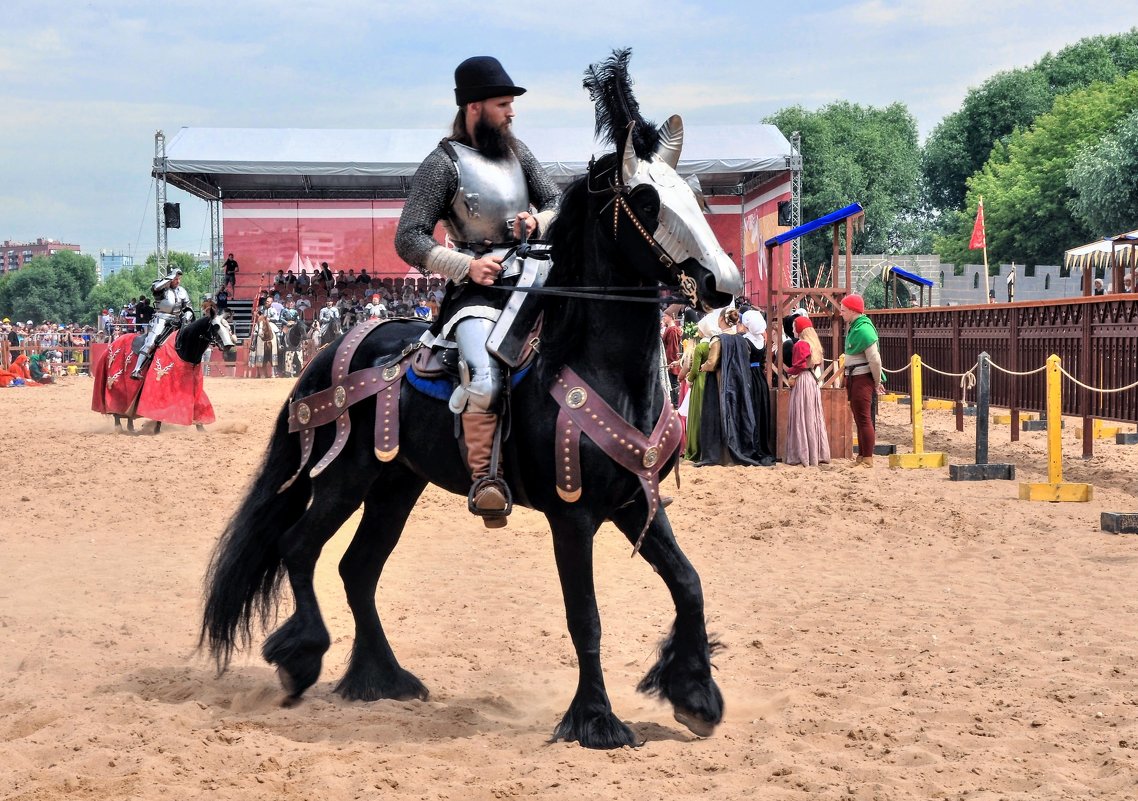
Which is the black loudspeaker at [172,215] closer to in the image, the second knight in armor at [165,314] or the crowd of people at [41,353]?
the crowd of people at [41,353]

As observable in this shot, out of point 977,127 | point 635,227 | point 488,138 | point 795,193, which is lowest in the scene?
point 635,227

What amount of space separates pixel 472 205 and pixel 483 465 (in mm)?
1094

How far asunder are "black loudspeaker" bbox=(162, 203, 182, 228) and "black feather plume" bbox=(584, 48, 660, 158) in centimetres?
2956

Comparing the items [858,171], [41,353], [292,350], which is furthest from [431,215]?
[858,171]

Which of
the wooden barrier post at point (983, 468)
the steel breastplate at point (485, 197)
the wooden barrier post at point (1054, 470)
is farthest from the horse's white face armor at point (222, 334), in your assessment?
the steel breastplate at point (485, 197)

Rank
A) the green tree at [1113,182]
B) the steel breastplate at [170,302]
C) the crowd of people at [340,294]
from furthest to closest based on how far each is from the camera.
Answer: the green tree at [1113,182] < the crowd of people at [340,294] < the steel breastplate at [170,302]

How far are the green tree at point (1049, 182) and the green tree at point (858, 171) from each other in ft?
28.9

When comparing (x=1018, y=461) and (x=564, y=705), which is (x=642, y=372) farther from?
A: (x=1018, y=461)

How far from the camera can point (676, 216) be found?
4.16 metres

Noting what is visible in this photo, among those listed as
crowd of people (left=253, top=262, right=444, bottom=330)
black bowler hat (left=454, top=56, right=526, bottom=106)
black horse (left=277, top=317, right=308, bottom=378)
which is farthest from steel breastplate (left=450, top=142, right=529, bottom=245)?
crowd of people (left=253, top=262, right=444, bottom=330)

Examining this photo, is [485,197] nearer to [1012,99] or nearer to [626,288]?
[626,288]

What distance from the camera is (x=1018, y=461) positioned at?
44.7 feet

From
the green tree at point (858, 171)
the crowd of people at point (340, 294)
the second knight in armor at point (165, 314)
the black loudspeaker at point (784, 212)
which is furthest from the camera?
the green tree at point (858, 171)

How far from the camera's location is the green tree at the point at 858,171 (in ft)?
207
